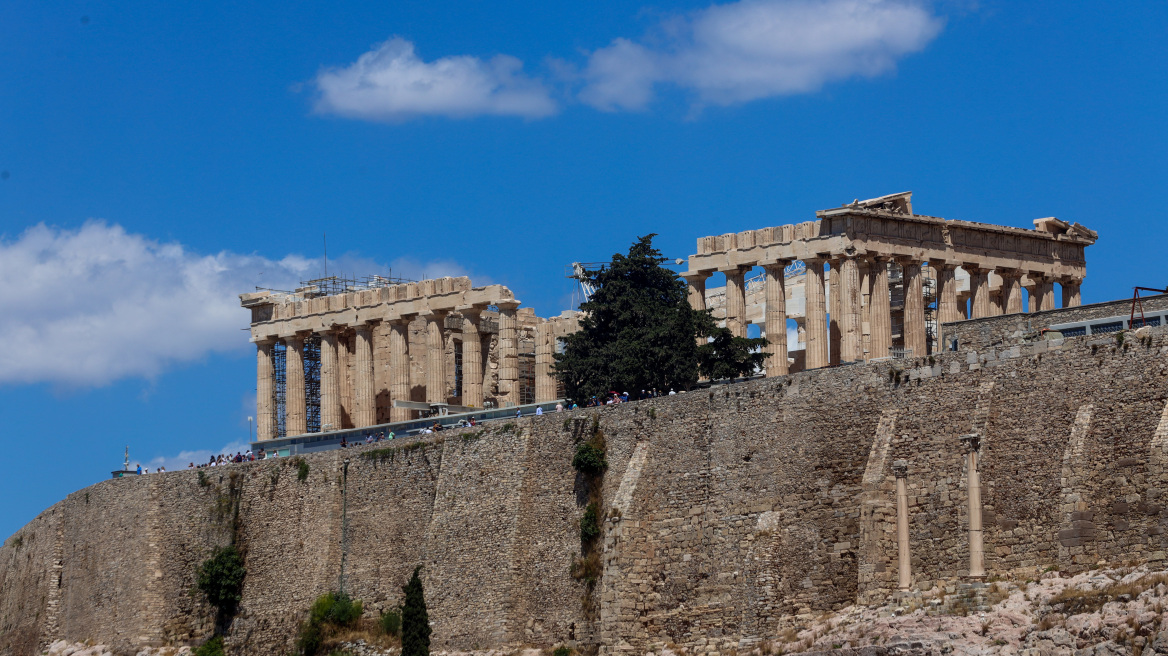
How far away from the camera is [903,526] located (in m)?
48.0

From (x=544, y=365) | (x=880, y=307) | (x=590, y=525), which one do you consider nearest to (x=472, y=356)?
(x=544, y=365)

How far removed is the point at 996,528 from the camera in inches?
1839

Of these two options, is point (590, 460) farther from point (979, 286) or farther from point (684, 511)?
point (979, 286)

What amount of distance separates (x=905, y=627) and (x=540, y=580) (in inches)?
591

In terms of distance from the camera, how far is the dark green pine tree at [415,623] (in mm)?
58531

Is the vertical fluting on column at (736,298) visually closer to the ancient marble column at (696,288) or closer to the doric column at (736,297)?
the doric column at (736,297)

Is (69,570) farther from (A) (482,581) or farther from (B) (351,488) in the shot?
(A) (482,581)

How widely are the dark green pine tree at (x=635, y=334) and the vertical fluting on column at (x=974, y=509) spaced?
21.0 m

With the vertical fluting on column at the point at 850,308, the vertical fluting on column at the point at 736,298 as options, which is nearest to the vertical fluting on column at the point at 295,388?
the vertical fluting on column at the point at 736,298

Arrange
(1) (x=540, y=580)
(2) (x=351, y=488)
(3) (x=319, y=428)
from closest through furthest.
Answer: (1) (x=540, y=580) < (2) (x=351, y=488) < (3) (x=319, y=428)

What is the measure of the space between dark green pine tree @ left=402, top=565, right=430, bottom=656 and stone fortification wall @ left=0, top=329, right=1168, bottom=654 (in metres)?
1.18

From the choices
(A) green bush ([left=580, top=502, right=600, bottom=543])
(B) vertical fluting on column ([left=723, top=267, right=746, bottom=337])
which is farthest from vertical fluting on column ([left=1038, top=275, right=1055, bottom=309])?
(A) green bush ([left=580, top=502, right=600, bottom=543])

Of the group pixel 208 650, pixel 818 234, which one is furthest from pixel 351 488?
pixel 818 234

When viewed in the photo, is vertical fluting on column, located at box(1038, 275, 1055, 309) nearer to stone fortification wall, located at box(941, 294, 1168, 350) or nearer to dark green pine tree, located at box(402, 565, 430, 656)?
stone fortification wall, located at box(941, 294, 1168, 350)
